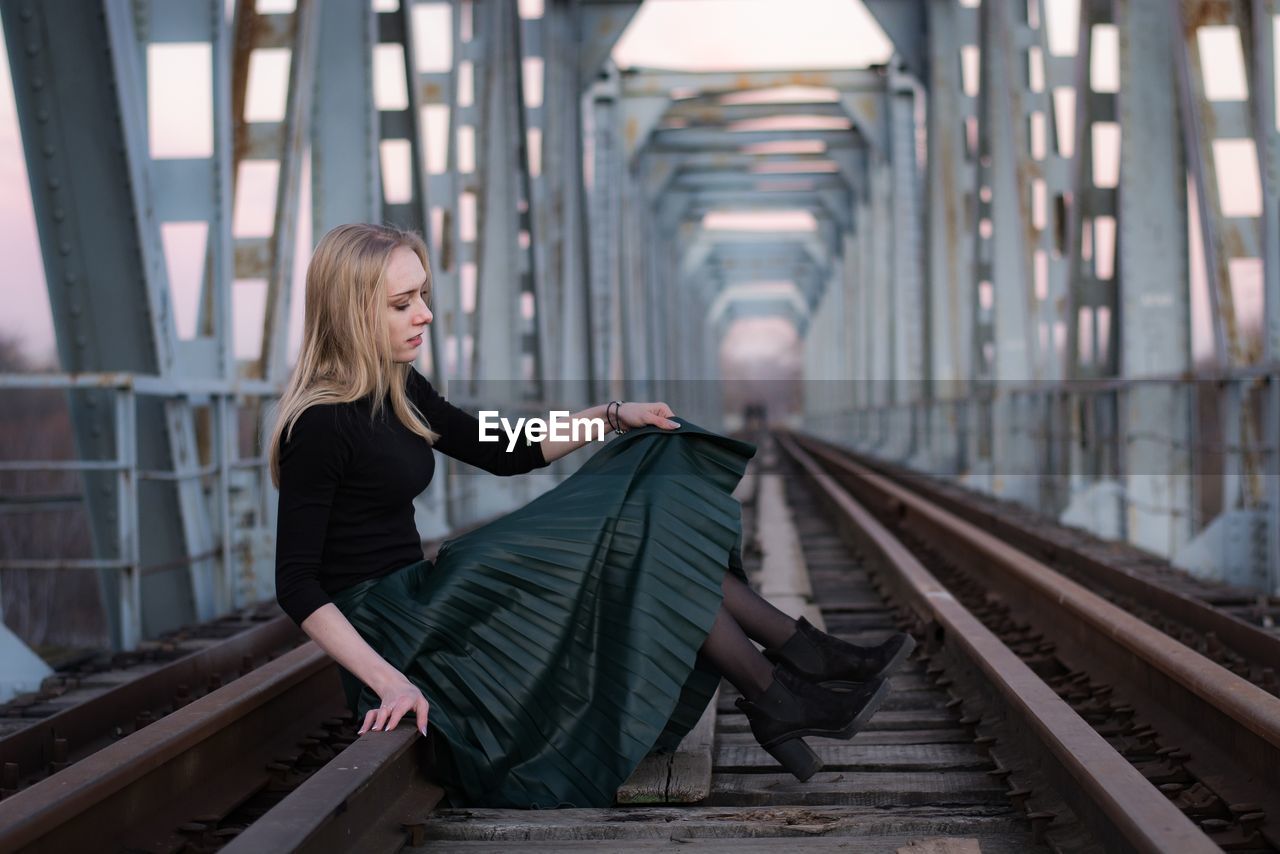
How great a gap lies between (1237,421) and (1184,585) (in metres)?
1.15

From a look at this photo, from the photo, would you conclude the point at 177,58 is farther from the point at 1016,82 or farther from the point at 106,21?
the point at 1016,82

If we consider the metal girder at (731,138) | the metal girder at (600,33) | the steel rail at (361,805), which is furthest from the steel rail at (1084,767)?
the metal girder at (731,138)

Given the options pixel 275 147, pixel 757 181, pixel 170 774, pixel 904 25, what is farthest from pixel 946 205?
pixel 170 774

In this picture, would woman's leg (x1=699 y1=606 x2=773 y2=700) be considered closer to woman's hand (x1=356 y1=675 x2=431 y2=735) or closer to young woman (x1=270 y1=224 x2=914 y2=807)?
young woman (x1=270 y1=224 x2=914 y2=807)

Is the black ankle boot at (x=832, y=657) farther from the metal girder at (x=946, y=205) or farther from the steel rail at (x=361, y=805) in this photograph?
the metal girder at (x=946, y=205)

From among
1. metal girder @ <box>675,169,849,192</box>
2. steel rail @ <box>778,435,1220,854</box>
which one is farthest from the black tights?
metal girder @ <box>675,169,849,192</box>

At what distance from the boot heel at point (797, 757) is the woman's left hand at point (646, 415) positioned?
0.67 m

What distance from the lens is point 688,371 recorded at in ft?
162

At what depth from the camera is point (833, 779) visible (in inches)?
103

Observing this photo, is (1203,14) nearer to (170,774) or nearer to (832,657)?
(832,657)

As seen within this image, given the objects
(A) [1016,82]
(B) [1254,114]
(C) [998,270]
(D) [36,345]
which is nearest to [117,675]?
(B) [1254,114]

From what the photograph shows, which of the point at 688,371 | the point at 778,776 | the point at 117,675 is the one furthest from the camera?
the point at 688,371

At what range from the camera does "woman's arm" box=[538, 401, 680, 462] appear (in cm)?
277

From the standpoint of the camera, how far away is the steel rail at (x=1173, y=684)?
2354mm
